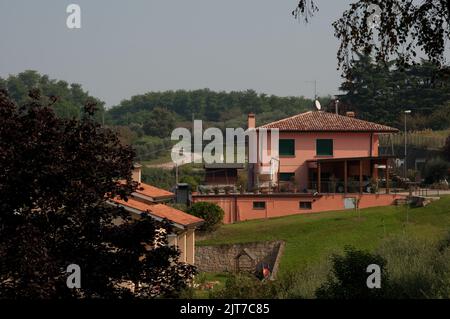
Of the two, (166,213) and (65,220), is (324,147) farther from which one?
(65,220)

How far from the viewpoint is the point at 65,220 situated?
14.6 meters

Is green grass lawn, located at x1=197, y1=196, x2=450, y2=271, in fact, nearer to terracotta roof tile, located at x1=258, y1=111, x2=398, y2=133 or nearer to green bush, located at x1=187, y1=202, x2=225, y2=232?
green bush, located at x1=187, y1=202, x2=225, y2=232

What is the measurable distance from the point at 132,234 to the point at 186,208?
96.5ft

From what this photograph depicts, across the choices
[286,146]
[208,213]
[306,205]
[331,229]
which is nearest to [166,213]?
[331,229]

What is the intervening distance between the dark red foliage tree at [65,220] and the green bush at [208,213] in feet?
83.8

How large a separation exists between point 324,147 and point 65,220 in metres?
39.0

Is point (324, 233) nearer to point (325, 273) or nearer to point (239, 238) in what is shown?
point (239, 238)

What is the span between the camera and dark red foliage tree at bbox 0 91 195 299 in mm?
13641

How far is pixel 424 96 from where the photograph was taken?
→ 94.0m

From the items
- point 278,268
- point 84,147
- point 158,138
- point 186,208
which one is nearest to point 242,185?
point 186,208

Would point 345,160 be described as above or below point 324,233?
above

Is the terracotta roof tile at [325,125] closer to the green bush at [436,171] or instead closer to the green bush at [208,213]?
the green bush at [436,171]

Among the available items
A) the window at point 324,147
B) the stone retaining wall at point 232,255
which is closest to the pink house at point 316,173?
the window at point 324,147

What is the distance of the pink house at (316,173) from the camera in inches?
1842
